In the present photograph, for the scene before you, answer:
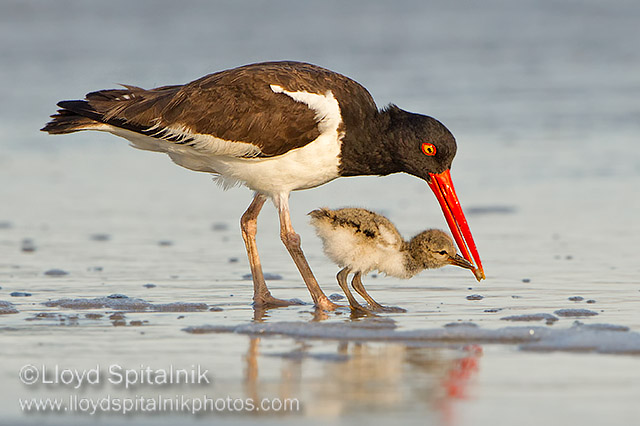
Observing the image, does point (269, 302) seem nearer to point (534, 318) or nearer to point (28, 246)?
point (534, 318)

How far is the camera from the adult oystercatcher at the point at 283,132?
7531 millimetres

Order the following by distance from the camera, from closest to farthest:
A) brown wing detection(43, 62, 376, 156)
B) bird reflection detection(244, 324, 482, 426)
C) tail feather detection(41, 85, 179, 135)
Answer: bird reflection detection(244, 324, 482, 426)
brown wing detection(43, 62, 376, 156)
tail feather detection(41, 85, 179, 135)

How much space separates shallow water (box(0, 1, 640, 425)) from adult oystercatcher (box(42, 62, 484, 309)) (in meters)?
0.75

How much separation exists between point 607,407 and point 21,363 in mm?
2948

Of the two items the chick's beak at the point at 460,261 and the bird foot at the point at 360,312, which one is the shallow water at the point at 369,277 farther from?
the chick's beak at the point at 460,261

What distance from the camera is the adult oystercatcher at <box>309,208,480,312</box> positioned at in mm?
7457

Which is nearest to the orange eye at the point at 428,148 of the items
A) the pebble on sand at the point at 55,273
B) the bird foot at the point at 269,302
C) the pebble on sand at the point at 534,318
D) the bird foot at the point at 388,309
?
the bird foot at the point at 388,309

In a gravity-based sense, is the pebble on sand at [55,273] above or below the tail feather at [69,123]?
below

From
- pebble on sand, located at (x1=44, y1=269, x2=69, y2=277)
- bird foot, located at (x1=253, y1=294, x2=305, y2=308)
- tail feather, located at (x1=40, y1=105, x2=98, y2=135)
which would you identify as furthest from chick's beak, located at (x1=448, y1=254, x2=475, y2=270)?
pebble on sand, located at (x1=44, y1=269, x2=69, y2=277)

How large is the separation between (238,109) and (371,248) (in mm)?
1328

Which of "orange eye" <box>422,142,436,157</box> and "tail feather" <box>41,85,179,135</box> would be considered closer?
"orange eye" <box>422,142,436,157</box>

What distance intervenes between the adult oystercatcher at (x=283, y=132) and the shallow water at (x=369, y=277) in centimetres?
75

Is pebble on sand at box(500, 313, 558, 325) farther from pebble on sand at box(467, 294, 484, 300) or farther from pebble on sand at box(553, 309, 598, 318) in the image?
pebble on sand at box(467, 294, 484, 300)

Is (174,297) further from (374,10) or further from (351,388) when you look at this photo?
(374,10)
